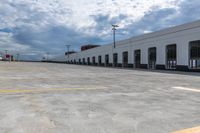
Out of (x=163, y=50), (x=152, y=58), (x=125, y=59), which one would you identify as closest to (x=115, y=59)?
(x=125, y=59)

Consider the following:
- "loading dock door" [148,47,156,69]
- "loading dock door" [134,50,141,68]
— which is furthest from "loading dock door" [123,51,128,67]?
"loading dock door" [148,47,156,69]

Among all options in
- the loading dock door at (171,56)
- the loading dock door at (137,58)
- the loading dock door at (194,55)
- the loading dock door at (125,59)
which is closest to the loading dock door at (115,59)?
the loading dock door at (125,59)

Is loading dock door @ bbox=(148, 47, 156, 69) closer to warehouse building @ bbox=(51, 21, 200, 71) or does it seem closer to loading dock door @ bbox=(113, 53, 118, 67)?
warehouse building @ bbox=(51, 21, 200, 71)

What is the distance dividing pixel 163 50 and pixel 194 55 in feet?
23.6

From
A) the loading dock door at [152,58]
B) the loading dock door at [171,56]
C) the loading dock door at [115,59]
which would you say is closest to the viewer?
the loading dock door at [171,56]

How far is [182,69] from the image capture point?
1393 inches

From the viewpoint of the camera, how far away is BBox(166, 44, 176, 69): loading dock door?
37.7 meters

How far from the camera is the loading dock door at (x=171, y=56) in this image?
3772 centimetres

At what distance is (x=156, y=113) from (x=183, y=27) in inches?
1301

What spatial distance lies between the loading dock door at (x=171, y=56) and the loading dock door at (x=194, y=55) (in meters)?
3.89

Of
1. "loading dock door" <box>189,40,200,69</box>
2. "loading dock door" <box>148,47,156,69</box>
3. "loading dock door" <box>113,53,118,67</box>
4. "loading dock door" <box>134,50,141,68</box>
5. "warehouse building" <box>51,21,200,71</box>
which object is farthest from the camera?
"loading dock door" <box>113,53,118,67</box>

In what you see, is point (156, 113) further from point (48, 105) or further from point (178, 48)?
point (178, 48)

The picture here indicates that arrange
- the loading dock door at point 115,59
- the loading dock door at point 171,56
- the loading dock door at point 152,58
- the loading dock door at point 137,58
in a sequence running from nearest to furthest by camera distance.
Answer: the loading dock door at point 171,56, the loading dock door at point 152,58, the loading dock door at point 137,58, the loading dock door at point 115,59

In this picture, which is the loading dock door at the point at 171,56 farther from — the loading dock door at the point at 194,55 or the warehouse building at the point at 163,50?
the loading dock door at the point at 194,55
